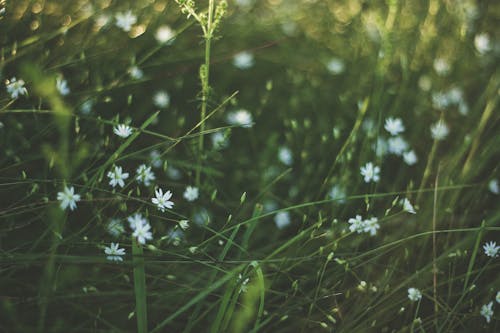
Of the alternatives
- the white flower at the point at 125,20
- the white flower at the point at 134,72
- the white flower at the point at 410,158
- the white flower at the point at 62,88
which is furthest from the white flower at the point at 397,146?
the white flower at the point at 62,88

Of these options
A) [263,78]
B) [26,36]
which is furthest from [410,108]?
[26,36]

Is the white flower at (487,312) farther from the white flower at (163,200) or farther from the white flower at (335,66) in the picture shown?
the white flower at (335,66)

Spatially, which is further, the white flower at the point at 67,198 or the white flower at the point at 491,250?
the white flower at the point at 491,250

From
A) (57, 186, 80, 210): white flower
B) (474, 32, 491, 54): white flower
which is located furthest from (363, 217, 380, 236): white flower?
(474, 32, 491, 54): white flower

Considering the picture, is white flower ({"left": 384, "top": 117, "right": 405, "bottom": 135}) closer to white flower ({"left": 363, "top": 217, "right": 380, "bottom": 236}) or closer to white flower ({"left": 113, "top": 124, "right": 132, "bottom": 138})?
white flower ({"left": 363, "top": 217, "right": 380, "bottom": 236})

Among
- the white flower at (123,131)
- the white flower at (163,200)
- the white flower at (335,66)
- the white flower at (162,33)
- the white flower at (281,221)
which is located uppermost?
the white flower at (162,33)

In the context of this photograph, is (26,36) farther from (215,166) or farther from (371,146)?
(371,146)
